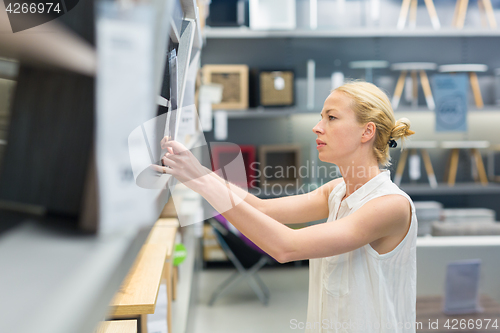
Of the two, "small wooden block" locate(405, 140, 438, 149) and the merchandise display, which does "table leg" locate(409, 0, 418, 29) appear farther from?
"small wooden block" locate(405, 140, 438, 149)

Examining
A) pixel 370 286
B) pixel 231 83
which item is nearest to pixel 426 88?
pixel 231 83

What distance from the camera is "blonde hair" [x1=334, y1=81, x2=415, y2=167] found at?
1118 millimetres

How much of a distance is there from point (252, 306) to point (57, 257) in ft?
9.41

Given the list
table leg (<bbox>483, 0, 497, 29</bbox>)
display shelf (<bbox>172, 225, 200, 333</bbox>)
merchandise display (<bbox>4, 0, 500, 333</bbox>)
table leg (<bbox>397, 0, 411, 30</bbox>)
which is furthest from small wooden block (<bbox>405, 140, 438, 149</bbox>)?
display shelf (<bbox>172, 225, 200, 333</bbox>)

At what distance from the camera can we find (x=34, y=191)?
0.28 meters

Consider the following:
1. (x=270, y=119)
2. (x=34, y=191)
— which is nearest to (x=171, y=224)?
(x=34, y=191)

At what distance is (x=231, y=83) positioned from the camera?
139 inches

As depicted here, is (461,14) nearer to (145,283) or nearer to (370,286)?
(370,286)

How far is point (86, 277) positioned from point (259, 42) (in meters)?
3.99

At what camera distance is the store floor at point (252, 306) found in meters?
2.62

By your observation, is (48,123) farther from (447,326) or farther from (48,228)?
(447,326)

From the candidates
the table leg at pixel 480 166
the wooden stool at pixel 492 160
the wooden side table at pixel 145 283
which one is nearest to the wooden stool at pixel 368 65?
the table leg at pixel 480 166

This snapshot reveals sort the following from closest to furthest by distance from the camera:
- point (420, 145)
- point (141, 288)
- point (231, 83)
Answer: point (141, 288), point (231, 83), point (420, 145)

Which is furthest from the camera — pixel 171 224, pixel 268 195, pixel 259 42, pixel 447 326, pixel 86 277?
pixel 259 42
